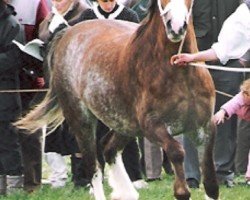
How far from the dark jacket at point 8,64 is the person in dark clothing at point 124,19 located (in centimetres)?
81

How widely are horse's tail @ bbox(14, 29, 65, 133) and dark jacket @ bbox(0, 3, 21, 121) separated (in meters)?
0.16

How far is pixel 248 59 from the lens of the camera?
9.31 metres

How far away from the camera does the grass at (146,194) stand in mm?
8656

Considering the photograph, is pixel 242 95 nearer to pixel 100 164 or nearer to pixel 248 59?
pixel 248 59

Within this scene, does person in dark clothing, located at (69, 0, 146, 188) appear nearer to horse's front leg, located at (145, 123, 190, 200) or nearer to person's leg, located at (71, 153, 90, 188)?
person's leg, located at (71, 153, 90, 188)

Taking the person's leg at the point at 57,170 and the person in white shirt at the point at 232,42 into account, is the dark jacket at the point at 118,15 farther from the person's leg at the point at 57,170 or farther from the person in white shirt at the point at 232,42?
the person in white shirt at the point at 232,42

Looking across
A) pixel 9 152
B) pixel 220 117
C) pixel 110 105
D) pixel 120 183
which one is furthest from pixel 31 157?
pixel 220 117

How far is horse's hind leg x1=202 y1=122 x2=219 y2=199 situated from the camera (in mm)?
7094

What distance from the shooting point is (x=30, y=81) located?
9.27 m

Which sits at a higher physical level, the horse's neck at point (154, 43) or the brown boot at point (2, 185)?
the horse's neck at point (154, 43)

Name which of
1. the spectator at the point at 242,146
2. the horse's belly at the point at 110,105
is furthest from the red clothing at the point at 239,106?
the spectator at the point at 242,146

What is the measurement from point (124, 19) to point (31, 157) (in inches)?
69.1

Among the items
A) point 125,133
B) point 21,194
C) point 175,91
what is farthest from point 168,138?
point 21,194

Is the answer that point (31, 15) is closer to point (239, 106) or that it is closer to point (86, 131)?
point (86, 131)
